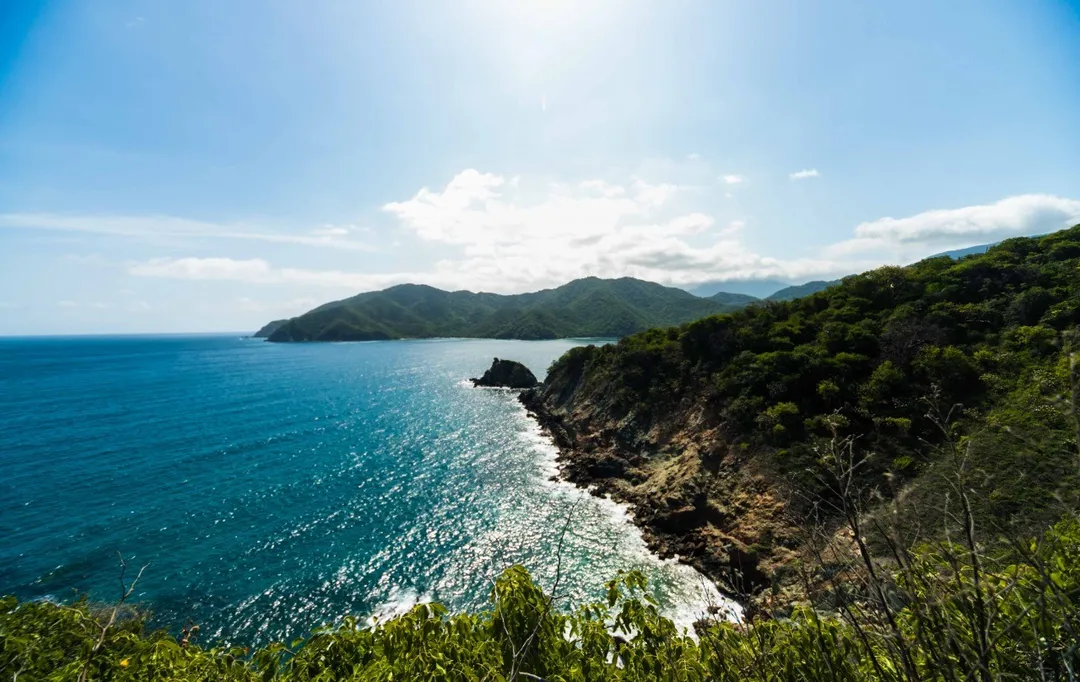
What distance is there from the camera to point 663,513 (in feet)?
106

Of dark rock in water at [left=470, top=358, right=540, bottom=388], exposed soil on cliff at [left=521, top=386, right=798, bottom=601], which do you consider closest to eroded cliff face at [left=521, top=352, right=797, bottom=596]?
exposed soil on cliff at [left=521, top=386, right=798, bottom=601]

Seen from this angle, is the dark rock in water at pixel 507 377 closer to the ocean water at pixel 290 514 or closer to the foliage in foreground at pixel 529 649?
the ocean water at pixel 290 514

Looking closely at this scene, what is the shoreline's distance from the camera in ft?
86.4

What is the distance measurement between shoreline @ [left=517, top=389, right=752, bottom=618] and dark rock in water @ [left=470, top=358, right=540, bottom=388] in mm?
33666

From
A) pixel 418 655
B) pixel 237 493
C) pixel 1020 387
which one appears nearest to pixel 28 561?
pixel 237 493

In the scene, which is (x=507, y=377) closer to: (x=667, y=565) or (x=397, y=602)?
(x=667, y=565)

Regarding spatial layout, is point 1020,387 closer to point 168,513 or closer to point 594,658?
point 594,658

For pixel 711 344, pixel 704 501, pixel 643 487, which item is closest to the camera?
pixel 704 501

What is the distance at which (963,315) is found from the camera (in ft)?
110

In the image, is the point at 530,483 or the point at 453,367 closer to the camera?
the point at 530,483

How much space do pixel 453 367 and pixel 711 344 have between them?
9599 cm

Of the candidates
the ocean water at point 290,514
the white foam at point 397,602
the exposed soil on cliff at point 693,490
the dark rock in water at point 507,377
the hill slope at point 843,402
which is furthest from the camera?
the dark rock in water at point 507,377

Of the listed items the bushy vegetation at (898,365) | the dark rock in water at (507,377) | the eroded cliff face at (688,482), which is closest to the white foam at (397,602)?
the eroded cliff face at (688,482)

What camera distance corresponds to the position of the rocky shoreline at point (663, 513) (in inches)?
1040
